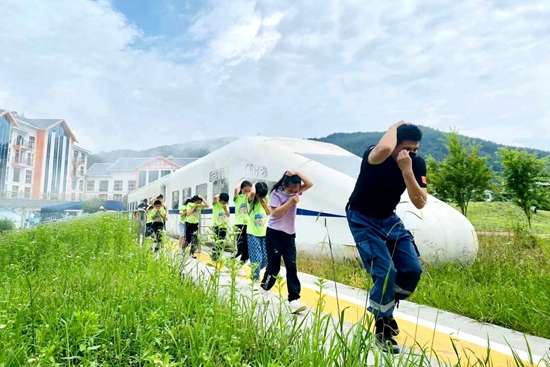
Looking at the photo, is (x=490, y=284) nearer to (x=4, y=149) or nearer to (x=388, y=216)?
(x=388, y=216)

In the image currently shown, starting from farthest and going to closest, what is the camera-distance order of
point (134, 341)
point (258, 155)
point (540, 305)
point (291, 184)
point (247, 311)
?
point (258, 155) < point (291, 184) < point (540, 305) < point (247, 311) < point (134, 341)

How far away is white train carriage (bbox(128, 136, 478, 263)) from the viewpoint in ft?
17.6

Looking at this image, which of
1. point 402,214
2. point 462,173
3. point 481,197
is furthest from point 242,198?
point 481,197

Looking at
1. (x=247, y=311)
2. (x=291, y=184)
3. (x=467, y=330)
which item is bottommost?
(x=467, y=330)

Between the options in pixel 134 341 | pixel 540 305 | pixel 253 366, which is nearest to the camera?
pixel 253 366

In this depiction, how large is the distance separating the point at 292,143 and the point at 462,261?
4.16m

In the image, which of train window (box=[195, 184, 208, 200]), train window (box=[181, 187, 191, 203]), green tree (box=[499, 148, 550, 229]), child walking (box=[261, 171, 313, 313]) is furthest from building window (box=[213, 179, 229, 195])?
green tree (box=[499, 148, 550, 229])

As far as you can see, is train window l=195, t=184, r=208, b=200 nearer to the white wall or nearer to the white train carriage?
the white train carriage

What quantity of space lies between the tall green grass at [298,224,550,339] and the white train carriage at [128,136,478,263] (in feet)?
0.87

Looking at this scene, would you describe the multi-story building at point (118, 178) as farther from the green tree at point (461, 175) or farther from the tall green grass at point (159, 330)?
the tall green grass at point (159, 330)

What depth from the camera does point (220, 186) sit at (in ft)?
31.6

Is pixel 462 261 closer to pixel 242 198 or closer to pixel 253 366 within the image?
pixel 242 198

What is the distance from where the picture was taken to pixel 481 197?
18.4 metres

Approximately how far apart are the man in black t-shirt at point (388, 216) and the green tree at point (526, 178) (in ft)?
53.3
